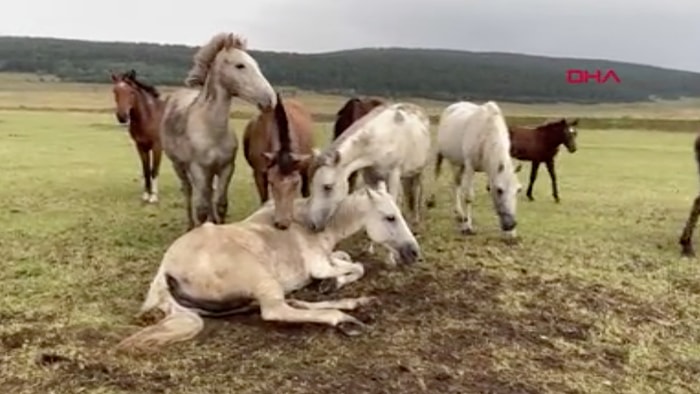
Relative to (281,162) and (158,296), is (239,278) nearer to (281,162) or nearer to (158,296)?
(158,296)

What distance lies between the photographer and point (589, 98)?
8600 cm

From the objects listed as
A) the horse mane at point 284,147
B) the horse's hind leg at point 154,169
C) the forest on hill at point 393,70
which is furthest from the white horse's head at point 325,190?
the forest on hill at point 393,70

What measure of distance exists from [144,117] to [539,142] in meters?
5.83

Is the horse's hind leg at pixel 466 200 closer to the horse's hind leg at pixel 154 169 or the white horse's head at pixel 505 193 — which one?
the white horse's head at pixel 505 193

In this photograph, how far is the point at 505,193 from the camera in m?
9.10

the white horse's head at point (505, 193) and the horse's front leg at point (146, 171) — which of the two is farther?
the horse's front leg at point (146, 171)

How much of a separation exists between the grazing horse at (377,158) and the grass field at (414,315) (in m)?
0.64

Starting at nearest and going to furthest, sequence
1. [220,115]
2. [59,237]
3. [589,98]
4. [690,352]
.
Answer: [690,352] → [220,115] → [59,237] → [589,98]

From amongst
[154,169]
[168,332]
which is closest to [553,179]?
[154,169]

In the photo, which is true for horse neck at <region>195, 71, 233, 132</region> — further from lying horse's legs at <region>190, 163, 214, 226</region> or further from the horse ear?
→ the horse ear

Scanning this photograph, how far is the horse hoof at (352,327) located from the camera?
572 centimetres

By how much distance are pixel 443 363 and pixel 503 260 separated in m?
3.05

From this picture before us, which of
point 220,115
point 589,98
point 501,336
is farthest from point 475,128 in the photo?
point 589,98

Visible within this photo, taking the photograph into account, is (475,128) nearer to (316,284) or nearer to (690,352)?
(316,284)
